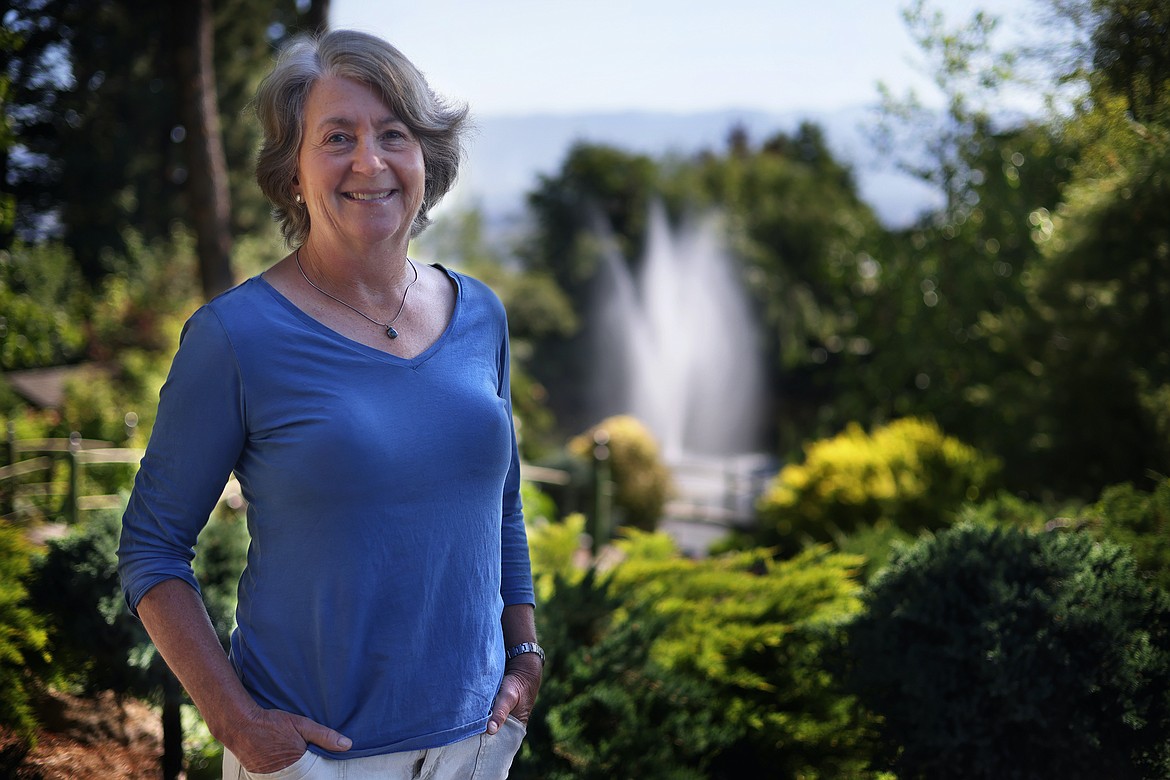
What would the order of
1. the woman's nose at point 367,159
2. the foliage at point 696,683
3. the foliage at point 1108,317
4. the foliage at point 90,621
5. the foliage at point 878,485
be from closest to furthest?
the woman's nose at point 367,159, the foliage at point 90,621, the foliage at point 696,683, the foliage at point 1108,317, the foliage at point 878,485

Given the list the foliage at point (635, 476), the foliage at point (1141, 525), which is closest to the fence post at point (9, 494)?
the foliage at point (1141, 525)

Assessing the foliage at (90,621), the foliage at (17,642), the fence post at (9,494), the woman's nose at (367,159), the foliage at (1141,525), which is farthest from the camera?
the fence post at (9,494)

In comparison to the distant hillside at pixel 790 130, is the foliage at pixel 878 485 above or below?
below

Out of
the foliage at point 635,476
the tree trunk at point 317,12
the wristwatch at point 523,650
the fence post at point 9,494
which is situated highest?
the tree trunk at point 317,12

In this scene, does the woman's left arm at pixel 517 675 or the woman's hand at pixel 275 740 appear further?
the woman's left arm at pixel 517 675

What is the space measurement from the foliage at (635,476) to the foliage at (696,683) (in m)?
9.48

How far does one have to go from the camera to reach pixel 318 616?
1.50m

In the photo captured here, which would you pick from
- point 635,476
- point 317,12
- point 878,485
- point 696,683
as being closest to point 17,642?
point 696,683

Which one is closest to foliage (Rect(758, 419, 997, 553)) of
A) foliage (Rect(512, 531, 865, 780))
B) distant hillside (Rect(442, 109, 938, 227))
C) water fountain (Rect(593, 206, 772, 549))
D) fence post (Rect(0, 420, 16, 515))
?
distant hillside (Rect(442, 109, 938, 227))

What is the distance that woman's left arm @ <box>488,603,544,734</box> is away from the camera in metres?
1.72

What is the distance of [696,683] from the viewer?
3.18m

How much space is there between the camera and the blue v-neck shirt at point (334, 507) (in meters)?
1.45

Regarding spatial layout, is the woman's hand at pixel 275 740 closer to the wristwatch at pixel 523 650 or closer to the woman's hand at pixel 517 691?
the woman's hand at pixel 517 691

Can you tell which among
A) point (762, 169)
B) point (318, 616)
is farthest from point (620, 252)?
point (318, 616)
